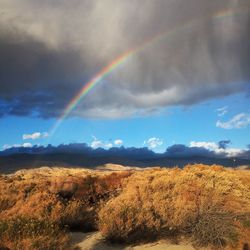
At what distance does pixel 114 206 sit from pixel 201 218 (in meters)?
3.51

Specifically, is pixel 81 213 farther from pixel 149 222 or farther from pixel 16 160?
pixel 16 160

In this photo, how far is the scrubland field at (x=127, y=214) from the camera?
1468 cm

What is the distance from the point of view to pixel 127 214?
58.1 feet

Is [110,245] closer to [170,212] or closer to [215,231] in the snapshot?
[170,212]

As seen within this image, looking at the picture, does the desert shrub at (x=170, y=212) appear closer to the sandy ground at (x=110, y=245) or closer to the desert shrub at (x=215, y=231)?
the desert shrub at (x=215, y=231)

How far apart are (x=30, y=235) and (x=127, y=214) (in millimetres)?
4841

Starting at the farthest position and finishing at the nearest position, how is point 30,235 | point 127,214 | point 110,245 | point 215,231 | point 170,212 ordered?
point 170,212, point 127,214, point 215,231, point 110,245, point 30,235

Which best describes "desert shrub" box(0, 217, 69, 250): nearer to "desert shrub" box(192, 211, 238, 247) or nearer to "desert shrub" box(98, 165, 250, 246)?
"desert shrub" box(98, 165, 250, 246)

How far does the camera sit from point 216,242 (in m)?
17.1

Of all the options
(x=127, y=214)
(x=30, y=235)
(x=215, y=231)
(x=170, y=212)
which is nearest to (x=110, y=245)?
(x=127, y=214)

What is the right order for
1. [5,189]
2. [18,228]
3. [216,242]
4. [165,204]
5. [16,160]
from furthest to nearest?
[16,160]
[5,189]
[165,204]
[216,242]
[18,228]

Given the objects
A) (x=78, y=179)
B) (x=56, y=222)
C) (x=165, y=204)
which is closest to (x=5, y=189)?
(x=78, y=179)

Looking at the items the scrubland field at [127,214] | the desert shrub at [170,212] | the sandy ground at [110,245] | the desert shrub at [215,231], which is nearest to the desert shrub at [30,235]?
the scrubland field at [127,214]

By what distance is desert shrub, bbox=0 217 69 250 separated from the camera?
13143mm
